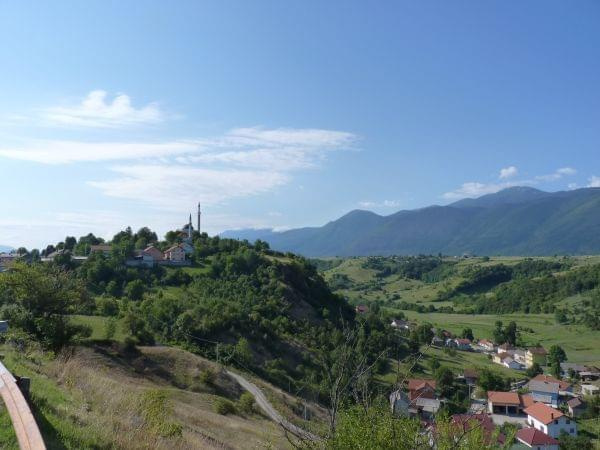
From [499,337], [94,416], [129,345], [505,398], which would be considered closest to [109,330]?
[129,345]

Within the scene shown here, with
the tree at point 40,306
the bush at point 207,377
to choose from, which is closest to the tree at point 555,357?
the bush at point 207,377

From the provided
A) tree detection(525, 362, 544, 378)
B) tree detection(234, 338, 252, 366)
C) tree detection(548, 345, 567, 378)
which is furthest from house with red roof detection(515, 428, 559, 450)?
tree detection(548, 345, 567, 378)

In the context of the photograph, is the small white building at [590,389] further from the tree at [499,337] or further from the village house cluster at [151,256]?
the village house cluster at [151,256]

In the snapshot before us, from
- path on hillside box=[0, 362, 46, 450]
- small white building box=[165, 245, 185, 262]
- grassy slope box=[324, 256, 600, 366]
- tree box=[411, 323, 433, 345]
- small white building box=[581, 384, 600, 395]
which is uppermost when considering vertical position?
small white building box=[165, 245, 185, 262]

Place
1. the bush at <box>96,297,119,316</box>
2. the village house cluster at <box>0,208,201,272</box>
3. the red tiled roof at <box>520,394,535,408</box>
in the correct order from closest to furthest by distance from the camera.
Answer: the bush at <box>96,297,119,316</box>
the red tiled roof at <box>520,394,535,408</box>
the village house cluster at <box>0,208,201,272</box>

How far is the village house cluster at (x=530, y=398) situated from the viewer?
43219mm

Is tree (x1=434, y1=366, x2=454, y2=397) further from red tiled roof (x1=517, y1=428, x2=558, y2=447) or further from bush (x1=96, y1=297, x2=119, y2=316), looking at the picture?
bush (x1=96, y1=297, x2=119, y2=316)

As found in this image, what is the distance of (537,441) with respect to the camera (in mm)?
41906

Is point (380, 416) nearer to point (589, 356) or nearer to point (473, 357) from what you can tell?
point (473, 357)

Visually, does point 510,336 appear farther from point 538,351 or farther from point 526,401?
point 526,401

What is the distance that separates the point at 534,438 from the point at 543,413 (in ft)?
34.1

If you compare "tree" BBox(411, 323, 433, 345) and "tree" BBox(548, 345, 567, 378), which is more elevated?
"tree" BBox(411, 323, 433, 345)

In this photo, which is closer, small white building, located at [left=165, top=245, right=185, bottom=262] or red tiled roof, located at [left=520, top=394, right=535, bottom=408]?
red tiled roof, located at [left=520, top=394, right=535, bottom=408]

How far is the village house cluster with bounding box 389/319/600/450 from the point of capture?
142 ft
